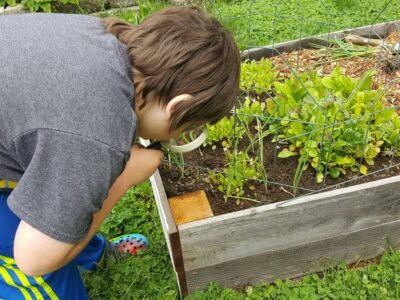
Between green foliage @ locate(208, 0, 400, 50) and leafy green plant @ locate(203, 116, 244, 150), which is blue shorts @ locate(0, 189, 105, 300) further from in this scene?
green foliage @ locate(208, 0, 400, 50)

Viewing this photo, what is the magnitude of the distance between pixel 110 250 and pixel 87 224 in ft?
3.01

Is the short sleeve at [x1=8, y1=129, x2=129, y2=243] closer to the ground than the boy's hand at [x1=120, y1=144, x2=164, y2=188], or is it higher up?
higher up

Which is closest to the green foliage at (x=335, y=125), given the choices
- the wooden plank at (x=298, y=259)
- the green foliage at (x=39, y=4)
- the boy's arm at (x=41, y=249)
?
the wooden plank at (x=298, y=259)

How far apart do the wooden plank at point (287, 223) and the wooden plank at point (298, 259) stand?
0.13 feet

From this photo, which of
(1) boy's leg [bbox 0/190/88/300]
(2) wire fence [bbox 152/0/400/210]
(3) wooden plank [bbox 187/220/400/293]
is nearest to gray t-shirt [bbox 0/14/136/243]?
(1) boy's leg [bbox 0/190/88/300]

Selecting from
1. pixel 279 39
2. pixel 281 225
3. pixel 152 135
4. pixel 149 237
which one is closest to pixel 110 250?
pixel 149 237

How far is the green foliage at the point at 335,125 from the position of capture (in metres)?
1.74

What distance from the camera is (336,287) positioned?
176cm

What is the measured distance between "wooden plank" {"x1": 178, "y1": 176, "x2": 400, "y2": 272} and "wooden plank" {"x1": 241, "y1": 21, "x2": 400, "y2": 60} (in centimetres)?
108

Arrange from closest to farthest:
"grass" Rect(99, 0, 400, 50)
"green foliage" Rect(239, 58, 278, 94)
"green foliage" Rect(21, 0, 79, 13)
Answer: "green foliage" Rect(239, 58, 278, 94) → "grass" Rect(99, 0, 400, 50) → "green foliage" Rect(21, 0, 79, 13)

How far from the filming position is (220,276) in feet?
5.64

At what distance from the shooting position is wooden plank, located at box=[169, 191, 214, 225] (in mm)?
1584

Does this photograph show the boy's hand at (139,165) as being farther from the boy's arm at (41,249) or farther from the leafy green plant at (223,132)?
the leafy green plant at (223,132)

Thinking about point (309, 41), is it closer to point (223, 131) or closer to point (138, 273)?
point (223, 131)
